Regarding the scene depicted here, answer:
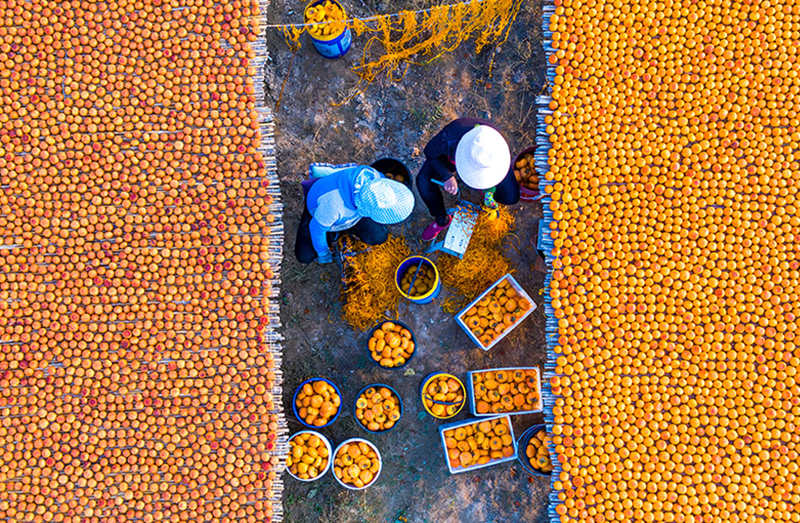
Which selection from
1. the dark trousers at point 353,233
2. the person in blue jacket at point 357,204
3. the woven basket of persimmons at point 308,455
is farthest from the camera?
the woven basket of persimmons at point 308,455

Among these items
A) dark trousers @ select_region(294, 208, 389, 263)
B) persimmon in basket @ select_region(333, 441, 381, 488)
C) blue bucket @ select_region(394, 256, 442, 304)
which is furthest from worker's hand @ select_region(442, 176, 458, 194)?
persimmon in basket @ select_region(333, 441, 381, 488)

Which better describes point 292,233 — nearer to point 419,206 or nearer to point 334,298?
point 334,298

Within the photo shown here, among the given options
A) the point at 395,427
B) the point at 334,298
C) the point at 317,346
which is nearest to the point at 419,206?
the point at 334,298

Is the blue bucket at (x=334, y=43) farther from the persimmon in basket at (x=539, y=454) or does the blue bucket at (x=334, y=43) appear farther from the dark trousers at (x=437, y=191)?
the persimmon in basket at (x=539, y=454)

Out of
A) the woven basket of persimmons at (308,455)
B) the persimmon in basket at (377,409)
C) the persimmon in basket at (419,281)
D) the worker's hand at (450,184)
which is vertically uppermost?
the worker's hand at (450,184)

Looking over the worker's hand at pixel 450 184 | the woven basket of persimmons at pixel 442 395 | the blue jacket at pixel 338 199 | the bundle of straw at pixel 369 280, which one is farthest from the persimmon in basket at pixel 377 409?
the worker's hand at pixel 450 184

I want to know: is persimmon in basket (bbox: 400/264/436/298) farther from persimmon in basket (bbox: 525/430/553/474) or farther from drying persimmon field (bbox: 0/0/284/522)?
persimmon in basket (bbox: 525/430/553/474)

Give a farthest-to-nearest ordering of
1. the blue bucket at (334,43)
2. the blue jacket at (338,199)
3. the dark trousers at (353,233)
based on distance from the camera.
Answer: the blue bucket at (334,43) < the dark trousers at (353,233) < the blue jacket at (338,199)

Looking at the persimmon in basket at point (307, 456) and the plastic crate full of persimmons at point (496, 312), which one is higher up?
the plastic crate full of persimmons at point (496, 312)
